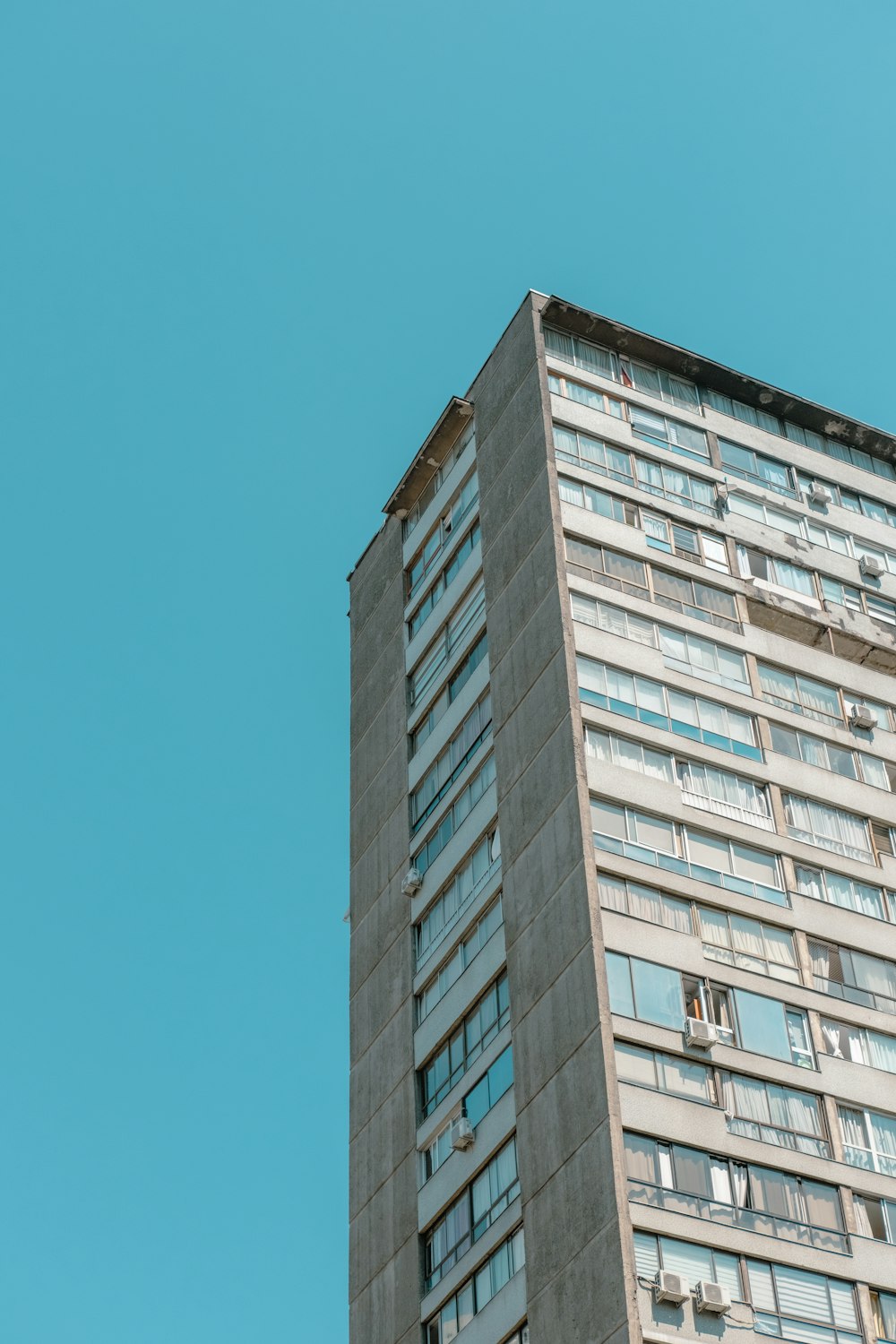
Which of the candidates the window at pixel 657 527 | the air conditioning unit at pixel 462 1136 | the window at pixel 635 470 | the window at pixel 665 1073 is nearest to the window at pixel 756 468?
the window at pixel 635 470

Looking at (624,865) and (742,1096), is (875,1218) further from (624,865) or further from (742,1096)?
(624,865)

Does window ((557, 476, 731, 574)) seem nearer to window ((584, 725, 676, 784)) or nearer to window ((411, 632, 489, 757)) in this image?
window ((411, 632, 489, 757))

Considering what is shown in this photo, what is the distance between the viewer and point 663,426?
170 ft

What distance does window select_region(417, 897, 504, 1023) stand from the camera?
43.2 meters

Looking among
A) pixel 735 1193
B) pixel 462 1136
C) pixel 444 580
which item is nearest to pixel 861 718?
pixel 444 580

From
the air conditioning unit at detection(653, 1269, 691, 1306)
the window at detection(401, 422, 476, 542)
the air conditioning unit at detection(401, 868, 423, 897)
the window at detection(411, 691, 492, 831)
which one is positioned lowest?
the air conditioning unit at detection(653, 1269, 691, 1306)

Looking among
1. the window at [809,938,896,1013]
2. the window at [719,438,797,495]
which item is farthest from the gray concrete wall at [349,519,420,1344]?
the window at [719,438,797,495]

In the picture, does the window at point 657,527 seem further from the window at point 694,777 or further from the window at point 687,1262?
the window at point 687,1262

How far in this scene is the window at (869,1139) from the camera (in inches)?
1547

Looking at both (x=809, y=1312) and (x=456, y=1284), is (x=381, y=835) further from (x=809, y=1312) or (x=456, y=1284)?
(x=809, y=1312)

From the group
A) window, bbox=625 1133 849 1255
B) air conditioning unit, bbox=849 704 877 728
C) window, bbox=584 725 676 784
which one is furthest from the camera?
air conditioning unit, bbox=849 704 877 728

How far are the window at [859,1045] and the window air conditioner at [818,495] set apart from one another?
1645 cm

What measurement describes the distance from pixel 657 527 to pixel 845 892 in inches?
420

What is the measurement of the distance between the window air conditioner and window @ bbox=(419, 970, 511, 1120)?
58.2 feet
